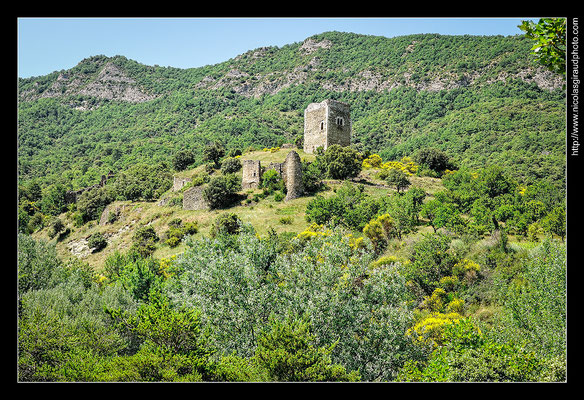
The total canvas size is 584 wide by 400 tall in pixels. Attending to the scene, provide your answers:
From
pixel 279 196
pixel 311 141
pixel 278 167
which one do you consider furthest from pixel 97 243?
pixel 311 141

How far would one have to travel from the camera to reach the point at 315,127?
5272 cm

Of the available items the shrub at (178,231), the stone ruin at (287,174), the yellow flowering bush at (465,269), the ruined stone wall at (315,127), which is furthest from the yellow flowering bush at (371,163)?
the yellow flowering bush at (465,269)

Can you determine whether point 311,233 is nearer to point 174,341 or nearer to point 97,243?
point 174,341

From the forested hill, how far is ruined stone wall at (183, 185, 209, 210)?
2439 cm

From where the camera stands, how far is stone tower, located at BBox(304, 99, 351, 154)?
167ft

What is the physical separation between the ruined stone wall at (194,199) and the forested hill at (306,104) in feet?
80.0

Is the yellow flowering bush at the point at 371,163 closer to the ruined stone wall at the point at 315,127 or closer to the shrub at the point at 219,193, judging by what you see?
the ruined stone wall at the point at 315,127

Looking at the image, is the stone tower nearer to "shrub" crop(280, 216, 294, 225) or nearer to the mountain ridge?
"shrub" crop(280, 216, 294, 225)

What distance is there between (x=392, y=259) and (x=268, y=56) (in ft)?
Answer: 522

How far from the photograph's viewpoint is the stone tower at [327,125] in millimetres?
50969

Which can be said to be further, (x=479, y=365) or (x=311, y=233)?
(x=311, y=233)

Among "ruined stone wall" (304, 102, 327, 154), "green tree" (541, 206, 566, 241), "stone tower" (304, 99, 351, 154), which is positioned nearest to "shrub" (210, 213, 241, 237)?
"stone tower" (304, 99, 351, 154)

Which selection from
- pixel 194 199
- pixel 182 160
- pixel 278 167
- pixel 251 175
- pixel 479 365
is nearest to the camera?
pixel 479 365

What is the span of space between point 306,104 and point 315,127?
2978 inches
